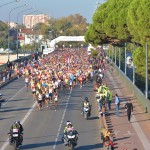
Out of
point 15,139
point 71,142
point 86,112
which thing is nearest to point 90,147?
point 71,142

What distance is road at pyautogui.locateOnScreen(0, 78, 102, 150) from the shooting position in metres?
24.0

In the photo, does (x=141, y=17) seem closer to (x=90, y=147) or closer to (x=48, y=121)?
(x=48, y=121)

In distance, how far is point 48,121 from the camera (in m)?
30.5

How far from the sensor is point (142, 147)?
22984 mm

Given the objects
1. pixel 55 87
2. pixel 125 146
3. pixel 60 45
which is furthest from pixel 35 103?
pixel 60 45

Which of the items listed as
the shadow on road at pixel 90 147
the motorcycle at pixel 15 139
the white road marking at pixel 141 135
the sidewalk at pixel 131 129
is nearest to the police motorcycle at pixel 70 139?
the shadow on road at pixel 90 147

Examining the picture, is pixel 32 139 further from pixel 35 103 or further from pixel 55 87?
pixel 55 87

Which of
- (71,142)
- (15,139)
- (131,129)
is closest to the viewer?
(71,142)

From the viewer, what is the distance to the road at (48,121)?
24.0m

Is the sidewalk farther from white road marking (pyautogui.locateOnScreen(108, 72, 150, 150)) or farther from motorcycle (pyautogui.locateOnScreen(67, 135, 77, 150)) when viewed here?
motorcycle (pyautogui.locateOnScreen(67, 135, 77, 150))

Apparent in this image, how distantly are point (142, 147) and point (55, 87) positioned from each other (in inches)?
731

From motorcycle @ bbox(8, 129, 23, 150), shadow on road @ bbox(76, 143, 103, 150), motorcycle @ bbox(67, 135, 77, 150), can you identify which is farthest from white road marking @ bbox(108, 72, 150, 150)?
motorcycle @ bbox(8, 129, 23, 150)

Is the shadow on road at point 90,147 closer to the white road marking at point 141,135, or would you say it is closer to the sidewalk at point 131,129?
the sidewalk at point 131,129

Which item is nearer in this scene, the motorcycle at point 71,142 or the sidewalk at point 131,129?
the motorcycle at point 71,142
